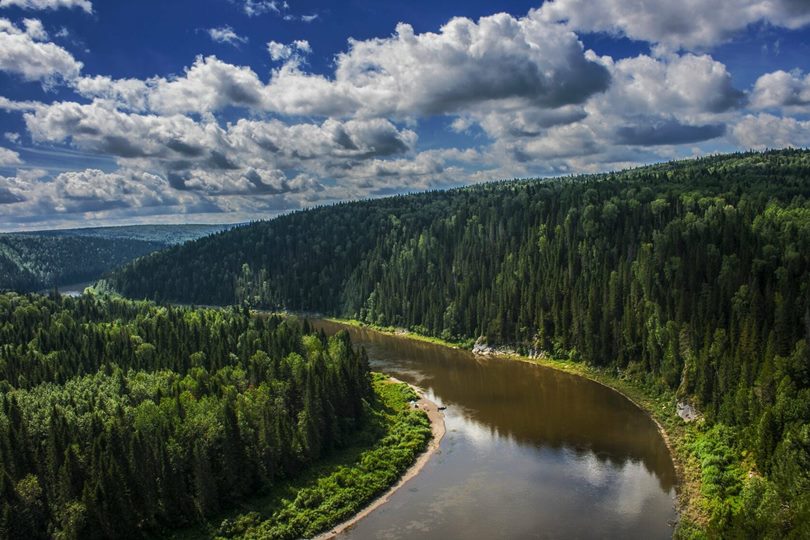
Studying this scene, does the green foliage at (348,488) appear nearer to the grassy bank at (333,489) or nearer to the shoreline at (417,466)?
the grassy bank at (333,489)

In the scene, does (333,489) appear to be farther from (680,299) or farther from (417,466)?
(680,299)

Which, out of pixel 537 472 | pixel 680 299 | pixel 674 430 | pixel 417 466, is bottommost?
pixel 417 466

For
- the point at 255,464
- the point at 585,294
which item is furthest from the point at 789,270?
the point at 255,464

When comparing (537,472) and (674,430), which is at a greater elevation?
(674,430)

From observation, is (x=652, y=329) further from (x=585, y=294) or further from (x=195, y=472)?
(x=195, y=472)

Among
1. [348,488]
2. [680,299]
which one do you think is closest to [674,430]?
[680,299]
